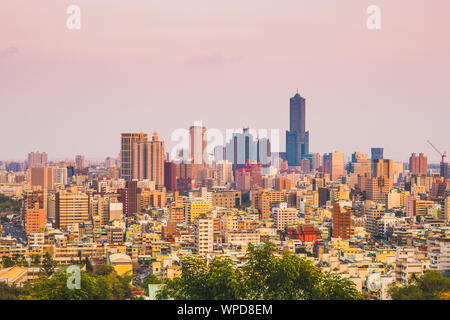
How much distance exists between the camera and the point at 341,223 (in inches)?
519

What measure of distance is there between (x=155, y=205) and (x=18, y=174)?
3.23 m

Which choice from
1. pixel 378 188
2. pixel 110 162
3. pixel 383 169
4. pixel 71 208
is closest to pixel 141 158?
pixel 110 162

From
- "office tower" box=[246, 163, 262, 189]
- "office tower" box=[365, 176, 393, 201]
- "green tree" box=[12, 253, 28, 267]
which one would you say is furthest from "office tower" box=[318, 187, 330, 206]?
"green tree" box=[12, 253, 28, 267]

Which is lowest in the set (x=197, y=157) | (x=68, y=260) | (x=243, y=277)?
(x=68, y=260)

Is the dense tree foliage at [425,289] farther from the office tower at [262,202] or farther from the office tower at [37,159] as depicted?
the office tower at [262,202]

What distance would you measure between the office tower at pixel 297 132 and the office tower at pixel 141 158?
2.56 metres

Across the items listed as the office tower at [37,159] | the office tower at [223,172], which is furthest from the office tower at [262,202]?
the office tower at [37,159]

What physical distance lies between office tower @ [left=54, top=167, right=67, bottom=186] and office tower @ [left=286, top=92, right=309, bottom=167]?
569cm

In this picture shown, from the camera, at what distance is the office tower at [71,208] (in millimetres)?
14695

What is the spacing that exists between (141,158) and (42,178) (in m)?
2.65
